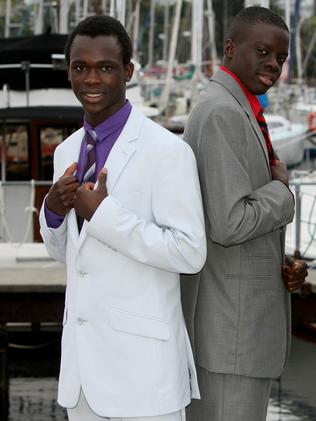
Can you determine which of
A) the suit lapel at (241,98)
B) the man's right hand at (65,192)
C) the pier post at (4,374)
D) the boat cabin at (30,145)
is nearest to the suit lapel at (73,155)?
the man's right hand at (65,192)

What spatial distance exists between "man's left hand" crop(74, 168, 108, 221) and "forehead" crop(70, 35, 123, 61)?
1.31ft

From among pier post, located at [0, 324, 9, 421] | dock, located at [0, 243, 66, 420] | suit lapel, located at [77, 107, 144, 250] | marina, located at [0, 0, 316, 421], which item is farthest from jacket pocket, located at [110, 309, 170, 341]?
pier post, located at [0, 324, 9, 421]

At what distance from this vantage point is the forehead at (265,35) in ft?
12.9

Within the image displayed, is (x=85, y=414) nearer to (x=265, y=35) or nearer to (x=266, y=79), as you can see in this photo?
(x=266, y=79)

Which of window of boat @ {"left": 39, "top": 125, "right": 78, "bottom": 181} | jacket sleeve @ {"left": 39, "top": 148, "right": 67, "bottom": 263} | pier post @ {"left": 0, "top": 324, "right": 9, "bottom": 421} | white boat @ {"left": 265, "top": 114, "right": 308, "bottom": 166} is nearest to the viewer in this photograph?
jacket sleeve @ {"left": 39, "top": 148, "right": 67, "bottom": 263}

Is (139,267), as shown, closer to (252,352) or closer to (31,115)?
(252,352)

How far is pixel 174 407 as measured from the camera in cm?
367

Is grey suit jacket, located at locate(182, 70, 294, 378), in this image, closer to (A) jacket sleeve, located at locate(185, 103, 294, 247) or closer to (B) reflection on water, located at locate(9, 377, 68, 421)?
(A) jacket sleeve, located at locate(185, 103, 294, 247)

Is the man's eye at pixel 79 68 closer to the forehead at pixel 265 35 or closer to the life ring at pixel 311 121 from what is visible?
the forehead at pixel 265 35

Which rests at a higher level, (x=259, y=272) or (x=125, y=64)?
(x=125, y=64)

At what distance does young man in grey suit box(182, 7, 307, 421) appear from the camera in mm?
3822

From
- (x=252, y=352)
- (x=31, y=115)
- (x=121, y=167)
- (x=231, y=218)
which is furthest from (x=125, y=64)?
(x=31, y=115)

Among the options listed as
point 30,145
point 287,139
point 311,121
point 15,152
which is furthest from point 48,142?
point 311,121

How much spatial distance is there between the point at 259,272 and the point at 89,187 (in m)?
0.70
